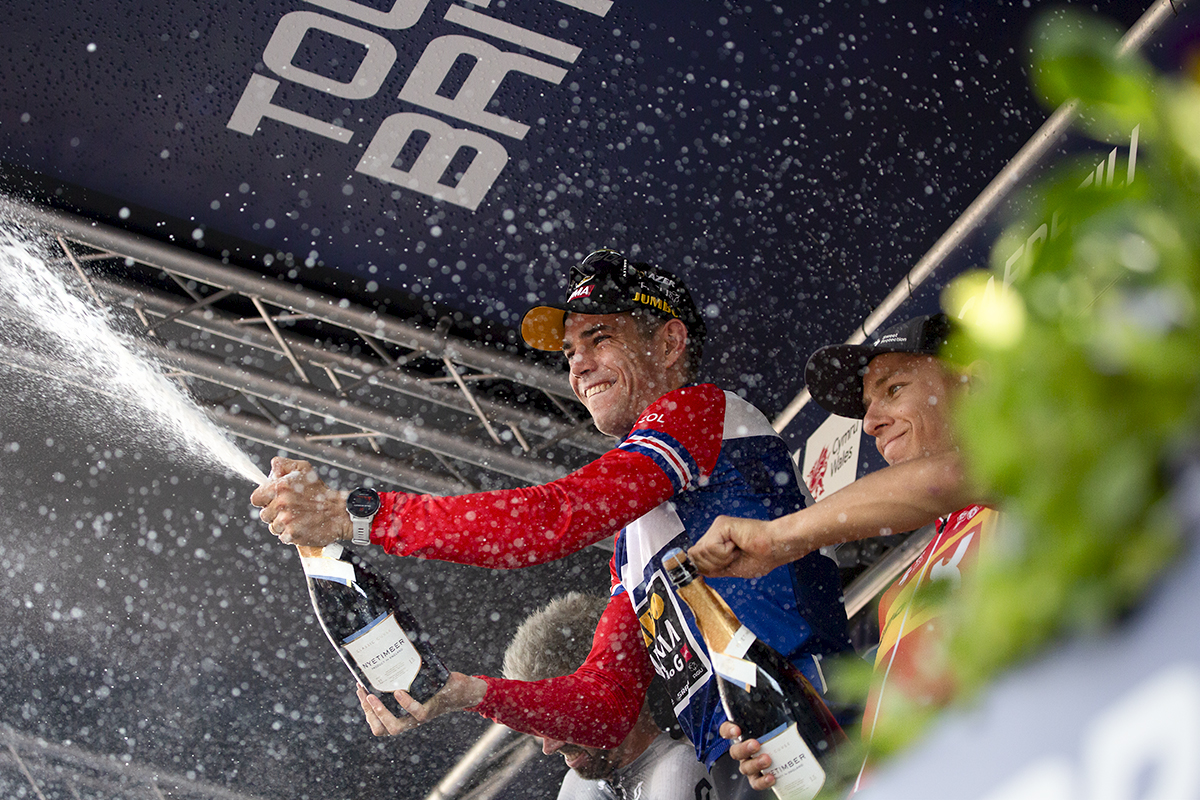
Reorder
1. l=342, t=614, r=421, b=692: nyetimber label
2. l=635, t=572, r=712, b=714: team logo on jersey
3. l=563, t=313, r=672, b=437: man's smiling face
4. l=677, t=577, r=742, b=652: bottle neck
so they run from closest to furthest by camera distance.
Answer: l=677, t=577, r=742, b=652: bottle neck, l=635, t=572, r=712, b=714: team logo on jersey, l=342, t=614, r=421, b=692: nyetimber label, l=563, t=313, r=672, b=437: man's smiling face

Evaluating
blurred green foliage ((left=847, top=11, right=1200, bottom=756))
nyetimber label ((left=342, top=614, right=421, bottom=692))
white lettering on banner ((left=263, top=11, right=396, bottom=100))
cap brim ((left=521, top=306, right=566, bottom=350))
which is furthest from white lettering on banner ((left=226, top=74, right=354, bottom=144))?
blurred green foliage ((left=847, top=11, right=1200, bottom=756))

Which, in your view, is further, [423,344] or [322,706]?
[322,706]

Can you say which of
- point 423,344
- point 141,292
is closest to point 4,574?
point 141,292

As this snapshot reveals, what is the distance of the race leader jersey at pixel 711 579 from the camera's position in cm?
245

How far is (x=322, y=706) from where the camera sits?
9.39 metres

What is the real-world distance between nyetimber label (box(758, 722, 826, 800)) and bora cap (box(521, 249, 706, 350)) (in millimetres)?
1312

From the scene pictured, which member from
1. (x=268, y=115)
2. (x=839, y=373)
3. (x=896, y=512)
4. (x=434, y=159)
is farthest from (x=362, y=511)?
(x=268, y=115)

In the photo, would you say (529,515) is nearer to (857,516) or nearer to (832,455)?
(857,516)

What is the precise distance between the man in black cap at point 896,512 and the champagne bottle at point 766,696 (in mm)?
39

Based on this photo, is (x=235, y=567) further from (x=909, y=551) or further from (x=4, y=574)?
(x=909, y=551)

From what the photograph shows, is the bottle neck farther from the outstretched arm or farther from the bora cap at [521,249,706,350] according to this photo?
the bora cap at [521,249,706,350]

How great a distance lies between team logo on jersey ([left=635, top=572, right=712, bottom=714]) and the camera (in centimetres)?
245

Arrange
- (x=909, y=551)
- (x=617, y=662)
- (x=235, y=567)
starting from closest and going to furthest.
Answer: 1. (x=617, y=662)
2. (x=909, y=551)
3. (x=235, y=567)

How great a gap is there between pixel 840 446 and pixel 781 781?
8.14 ft
